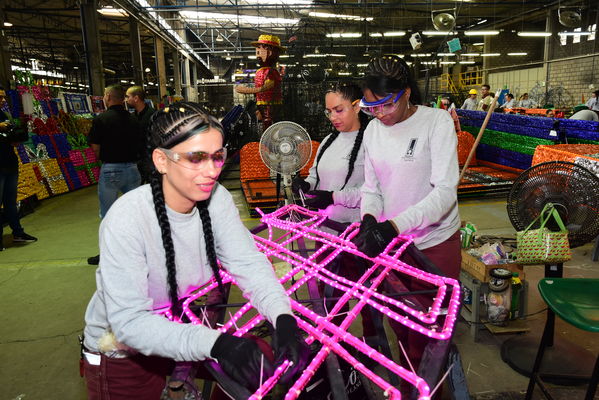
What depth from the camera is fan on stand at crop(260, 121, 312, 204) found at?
4102 millimetres

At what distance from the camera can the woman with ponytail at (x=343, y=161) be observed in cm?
279

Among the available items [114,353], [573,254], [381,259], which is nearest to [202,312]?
[114,353]

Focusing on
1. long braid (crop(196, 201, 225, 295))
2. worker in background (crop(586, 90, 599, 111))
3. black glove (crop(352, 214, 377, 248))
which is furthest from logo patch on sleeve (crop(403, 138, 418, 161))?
worker in background (crop(586, 90, 599, 111))

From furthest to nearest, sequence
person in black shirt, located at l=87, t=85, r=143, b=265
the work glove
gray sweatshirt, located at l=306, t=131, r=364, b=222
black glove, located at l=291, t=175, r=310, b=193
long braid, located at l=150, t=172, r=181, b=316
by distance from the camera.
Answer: person in black shirt, located at l=87, t=85, r=143, b=265 < black glove, located at l=291, t=175, r=310, b=193 < gray sweatshirt, located at l=306, t=131, r=364, b=222 < the work glove < long braid, located at l=150, t=172, r=181, b=316

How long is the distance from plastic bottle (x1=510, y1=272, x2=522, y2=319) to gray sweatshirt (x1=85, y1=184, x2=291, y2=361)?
258 cm

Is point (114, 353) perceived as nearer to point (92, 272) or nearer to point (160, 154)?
point (160, 154)

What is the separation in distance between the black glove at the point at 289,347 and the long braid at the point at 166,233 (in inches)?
17.3

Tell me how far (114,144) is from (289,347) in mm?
4250

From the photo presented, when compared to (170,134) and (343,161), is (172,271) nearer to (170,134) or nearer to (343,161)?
(170,134)

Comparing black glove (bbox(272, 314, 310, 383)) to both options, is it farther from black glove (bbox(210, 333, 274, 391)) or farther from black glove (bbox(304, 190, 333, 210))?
black glove (bbox(304, 190, 333, 210))

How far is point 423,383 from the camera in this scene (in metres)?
1.14

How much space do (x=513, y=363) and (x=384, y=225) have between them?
72.5 inches

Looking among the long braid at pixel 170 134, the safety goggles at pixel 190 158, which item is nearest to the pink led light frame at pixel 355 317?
the long braid at pixel 170 134

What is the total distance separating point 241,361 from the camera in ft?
3.80
